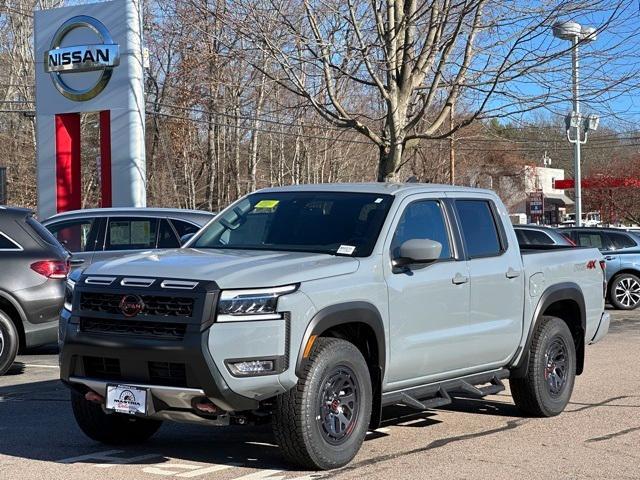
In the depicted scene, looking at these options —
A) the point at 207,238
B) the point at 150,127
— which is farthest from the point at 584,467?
the point at 150,127

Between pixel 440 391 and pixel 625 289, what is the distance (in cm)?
1416

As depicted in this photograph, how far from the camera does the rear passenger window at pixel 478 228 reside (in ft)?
26.3

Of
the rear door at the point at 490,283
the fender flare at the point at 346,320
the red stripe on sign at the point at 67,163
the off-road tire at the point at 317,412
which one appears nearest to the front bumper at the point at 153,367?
the off-road tire at the point at 317,412

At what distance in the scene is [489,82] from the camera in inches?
684

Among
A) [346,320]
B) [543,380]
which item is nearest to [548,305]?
[543,380]

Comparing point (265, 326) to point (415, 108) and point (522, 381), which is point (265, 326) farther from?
point (415, 108)

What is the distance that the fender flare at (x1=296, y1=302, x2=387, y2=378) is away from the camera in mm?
6250

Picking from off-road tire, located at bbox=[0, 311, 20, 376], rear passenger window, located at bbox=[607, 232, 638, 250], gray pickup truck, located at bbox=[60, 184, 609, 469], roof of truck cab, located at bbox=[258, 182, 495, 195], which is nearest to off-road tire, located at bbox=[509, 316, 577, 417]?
gray pickup truck, located at bbox=[60, 184, 609, 469]

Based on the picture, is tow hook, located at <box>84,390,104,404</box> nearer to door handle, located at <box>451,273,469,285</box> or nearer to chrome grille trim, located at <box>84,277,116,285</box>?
chrome grille trim, located at <box>84,277,116,285</box>

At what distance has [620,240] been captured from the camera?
68.9 ft

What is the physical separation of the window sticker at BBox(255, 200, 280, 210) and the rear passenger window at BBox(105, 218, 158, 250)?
6.48 m

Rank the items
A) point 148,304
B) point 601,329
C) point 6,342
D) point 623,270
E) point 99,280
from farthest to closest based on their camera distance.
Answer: point 623,270
point 6,342
point 601,329
point 99,280
point 148,304

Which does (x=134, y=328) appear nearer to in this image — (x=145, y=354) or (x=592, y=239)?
(x=145, y=354)

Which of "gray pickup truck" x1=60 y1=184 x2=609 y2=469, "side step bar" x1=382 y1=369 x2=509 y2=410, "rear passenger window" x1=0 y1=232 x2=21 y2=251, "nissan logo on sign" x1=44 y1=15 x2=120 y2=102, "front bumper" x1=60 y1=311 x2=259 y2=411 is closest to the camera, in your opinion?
"front bumper" x1=60 y1=311 x2=259 y2=411
